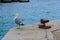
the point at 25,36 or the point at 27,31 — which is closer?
the point at 25,36

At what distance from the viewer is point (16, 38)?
3.29 meters

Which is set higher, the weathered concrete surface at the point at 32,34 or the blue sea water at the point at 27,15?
the weathered concrete surface at the point at 32,34

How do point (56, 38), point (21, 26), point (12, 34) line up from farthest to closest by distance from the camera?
point (21, 26), point (12, 34), point (56, 38)

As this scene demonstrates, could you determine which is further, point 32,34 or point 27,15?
point 27,15

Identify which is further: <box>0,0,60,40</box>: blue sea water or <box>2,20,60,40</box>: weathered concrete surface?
<box>0,0,60,40</box>: blue sea water

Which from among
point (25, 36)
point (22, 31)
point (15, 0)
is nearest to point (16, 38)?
point (25, 36)

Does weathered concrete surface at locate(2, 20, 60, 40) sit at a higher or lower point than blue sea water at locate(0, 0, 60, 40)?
higher

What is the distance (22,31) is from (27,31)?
4.2 inches

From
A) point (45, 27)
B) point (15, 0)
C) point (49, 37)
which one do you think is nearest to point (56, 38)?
point (49, 37)

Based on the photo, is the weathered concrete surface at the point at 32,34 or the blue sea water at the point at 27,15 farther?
the blue sea water at the point at 27,15

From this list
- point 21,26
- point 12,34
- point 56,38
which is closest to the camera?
point 56,38

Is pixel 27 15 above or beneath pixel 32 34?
beneath

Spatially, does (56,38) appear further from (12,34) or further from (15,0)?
(15,0)

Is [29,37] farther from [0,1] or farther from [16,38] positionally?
[0,1]
